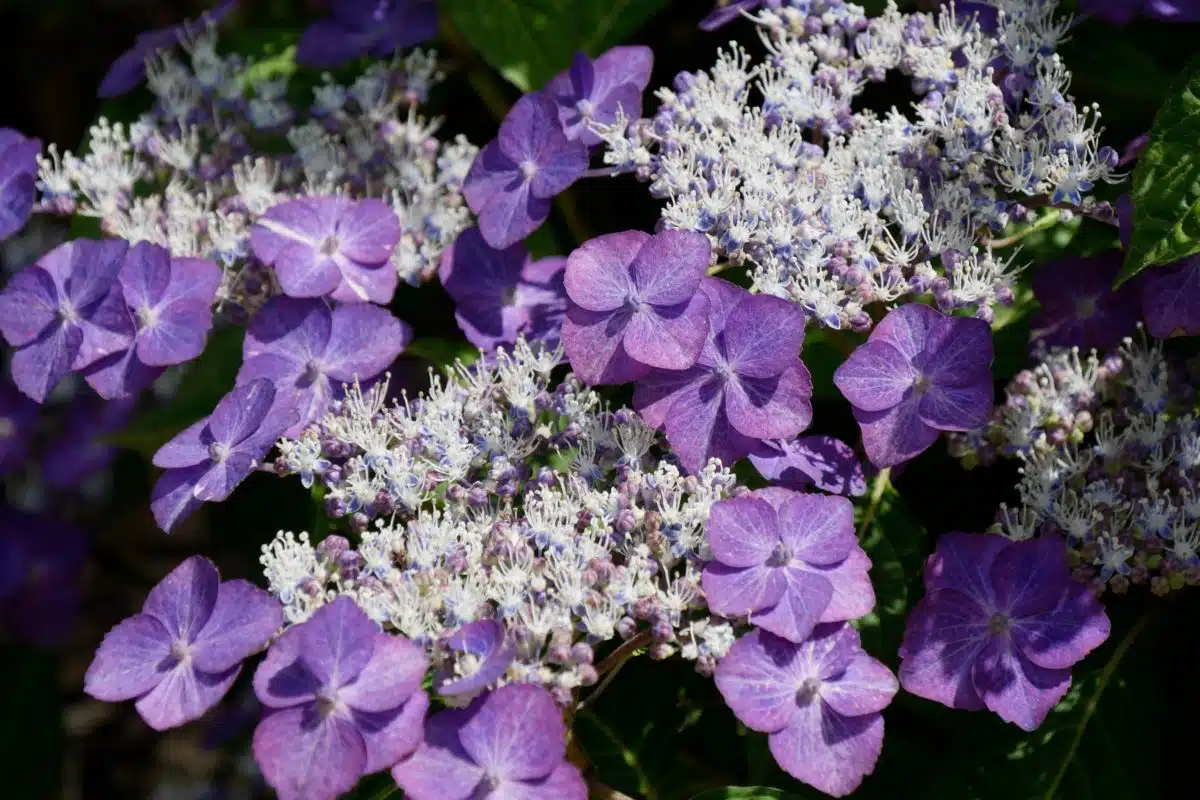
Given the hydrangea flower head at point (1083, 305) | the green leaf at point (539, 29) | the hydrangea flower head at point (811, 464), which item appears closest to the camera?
the hydrangea flower head at point (811, 464)

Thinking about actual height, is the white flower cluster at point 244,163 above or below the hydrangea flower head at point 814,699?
above

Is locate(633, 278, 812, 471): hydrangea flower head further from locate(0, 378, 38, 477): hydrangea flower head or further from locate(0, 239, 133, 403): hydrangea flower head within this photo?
locate(0, 378, 38, 477): hydrangea flower head

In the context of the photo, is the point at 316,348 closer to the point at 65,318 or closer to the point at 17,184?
the point at 65,318

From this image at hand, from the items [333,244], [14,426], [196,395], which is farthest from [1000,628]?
[14,426]

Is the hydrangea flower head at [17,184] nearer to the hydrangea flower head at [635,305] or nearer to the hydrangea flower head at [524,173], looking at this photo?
the hydrangea flower head at [524,173]

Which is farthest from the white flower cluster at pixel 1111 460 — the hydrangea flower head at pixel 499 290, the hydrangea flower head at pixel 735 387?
the hydrangea flower head at pixel 499 290

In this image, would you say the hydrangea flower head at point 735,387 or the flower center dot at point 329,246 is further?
the flower center dot at point 329,246

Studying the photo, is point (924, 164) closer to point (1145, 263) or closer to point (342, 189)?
point (1145, 263)
